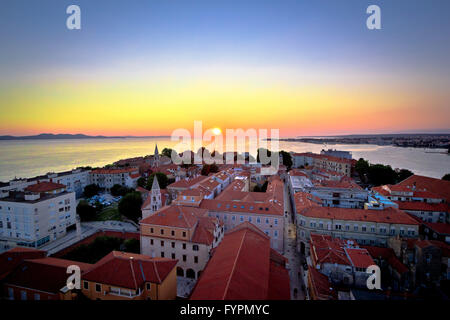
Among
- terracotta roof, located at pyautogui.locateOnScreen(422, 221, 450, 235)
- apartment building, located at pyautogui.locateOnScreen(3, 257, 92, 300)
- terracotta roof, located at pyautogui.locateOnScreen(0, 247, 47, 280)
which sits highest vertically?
terracotta roof, located at pyautogui.locateOnScreen(0, 247, 47, 280)

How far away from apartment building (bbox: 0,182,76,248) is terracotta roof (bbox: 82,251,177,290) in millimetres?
12556

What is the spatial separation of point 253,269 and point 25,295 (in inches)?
414

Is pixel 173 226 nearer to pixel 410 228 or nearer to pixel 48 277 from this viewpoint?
pixel 48 277

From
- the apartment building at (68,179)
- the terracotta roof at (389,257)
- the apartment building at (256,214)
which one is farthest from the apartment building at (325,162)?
the apartment building at (68,179)

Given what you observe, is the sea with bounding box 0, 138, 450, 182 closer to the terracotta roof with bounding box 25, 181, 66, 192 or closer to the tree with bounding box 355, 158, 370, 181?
the tree with bounding box 355, 158, 370, 181

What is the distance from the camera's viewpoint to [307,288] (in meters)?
13.6

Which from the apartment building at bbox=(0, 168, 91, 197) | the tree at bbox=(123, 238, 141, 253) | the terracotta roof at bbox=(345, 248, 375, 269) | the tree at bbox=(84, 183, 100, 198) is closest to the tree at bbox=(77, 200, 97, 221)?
the apartment building at bbox=(0, 168, 91, 197)

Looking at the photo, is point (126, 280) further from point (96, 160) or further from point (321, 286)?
point (96, 160)

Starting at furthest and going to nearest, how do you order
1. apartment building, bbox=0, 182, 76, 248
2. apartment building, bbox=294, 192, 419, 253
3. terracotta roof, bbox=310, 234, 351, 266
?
apartment building, bbox=0, 182, 76, 248, apartment building, bbox=294, 192, 419, 253, terracotta roof, bbox=310, 234, 351, 266

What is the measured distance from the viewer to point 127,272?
1104 cm

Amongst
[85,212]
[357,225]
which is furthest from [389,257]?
[85,212]

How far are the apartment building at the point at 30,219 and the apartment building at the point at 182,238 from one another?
Result: 33.9ft

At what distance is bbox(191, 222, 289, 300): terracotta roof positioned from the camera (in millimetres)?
8469

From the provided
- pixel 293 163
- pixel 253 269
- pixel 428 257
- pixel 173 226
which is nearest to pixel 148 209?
pixel 173 226
